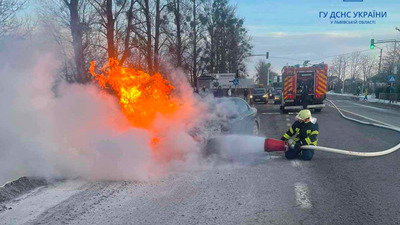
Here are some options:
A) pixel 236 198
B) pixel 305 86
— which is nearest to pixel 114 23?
pixel 305 86

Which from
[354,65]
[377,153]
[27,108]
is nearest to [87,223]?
[27,108]

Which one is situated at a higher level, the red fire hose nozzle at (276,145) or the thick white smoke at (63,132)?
the thick white smoke at (63,132)

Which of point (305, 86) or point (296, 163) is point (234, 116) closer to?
point (296, 163)

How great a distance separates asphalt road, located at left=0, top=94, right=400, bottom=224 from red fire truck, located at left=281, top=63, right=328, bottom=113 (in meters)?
13.9

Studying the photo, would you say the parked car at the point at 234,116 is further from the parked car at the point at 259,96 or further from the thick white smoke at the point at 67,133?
the parked car at the point at 259,96

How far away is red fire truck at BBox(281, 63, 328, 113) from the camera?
20266 mm

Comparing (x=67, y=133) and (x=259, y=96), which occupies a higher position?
(x=67, y=133)

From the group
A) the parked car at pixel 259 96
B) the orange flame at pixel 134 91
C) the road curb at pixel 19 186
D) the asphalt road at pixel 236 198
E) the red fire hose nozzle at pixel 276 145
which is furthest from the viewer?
the parked car at pixel 259 96

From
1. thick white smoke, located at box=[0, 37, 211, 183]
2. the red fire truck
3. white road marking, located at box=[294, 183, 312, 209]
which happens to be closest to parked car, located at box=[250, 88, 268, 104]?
the red fire truck

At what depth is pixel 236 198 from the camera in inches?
186

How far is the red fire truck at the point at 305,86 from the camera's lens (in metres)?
20.3

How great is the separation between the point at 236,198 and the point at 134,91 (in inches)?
126

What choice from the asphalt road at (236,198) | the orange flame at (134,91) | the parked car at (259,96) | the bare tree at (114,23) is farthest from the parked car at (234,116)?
the parked car at (259,96)

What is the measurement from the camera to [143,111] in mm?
6848
